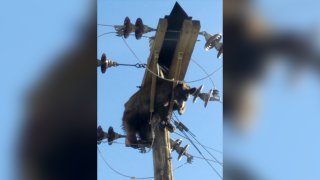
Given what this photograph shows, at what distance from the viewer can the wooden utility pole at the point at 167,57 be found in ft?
4.32

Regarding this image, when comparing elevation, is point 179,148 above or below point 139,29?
below

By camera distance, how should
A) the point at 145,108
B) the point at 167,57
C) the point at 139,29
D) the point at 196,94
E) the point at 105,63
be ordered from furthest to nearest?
the point at 145,108 < the point at 167,57 < the point at 196,94 < the point at 139,29 < the point at 105,63

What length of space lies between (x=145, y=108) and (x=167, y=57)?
1.17ft

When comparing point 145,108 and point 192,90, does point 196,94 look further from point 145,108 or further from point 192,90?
point 145,108

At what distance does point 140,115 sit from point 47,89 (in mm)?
1281

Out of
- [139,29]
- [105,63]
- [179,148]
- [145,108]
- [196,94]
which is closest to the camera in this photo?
[105,63]

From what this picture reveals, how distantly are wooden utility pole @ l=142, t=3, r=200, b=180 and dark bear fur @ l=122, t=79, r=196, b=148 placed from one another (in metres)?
0.02

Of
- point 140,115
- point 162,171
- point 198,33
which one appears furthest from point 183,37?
point 140,115

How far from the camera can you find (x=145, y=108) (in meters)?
1.94

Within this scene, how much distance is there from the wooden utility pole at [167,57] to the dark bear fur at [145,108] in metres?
0.02

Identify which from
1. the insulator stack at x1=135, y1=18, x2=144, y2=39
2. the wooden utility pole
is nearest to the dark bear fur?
the wooden utility pole

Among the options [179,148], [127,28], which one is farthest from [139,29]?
[179,148]

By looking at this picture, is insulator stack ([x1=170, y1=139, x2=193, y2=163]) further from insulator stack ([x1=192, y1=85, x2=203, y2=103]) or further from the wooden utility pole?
insulator stack ([x1=192, y1=85, x2=203, y2=103])

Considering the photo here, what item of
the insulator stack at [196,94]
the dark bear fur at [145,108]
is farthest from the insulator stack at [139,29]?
the dark bear fur at [145,108]
